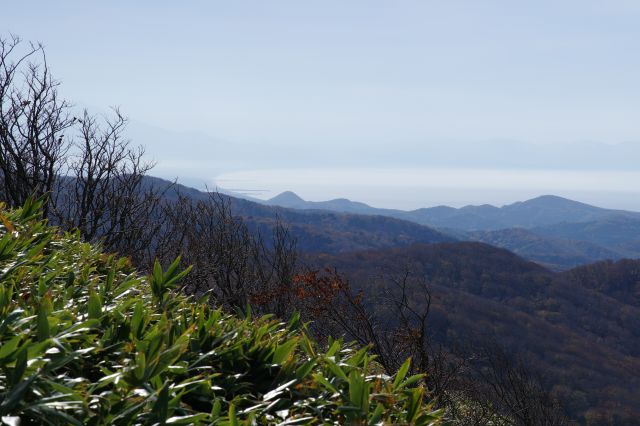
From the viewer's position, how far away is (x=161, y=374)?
7.75ft

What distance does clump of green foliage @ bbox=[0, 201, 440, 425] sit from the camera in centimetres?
196

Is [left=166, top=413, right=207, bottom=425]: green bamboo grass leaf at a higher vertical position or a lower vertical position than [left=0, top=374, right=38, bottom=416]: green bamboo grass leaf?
lower

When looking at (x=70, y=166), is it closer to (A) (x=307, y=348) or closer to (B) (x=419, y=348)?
(B) (x=419, y=348)

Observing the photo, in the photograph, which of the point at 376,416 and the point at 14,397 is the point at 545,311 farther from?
the point at 14,397

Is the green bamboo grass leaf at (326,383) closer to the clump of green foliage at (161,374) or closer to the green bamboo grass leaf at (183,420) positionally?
the clump of green foliage at (161,374)

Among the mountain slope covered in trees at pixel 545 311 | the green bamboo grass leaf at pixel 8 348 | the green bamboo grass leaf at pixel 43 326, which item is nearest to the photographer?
the green bamboo grass leaf at pixel 8 348

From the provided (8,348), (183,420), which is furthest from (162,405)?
(8,348)

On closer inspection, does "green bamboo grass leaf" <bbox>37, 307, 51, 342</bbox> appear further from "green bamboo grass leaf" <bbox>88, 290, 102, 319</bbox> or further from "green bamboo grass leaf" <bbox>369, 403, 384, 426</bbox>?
"green bamboo grass leaf" <bbox>369, 403, 384, 426</bbox>

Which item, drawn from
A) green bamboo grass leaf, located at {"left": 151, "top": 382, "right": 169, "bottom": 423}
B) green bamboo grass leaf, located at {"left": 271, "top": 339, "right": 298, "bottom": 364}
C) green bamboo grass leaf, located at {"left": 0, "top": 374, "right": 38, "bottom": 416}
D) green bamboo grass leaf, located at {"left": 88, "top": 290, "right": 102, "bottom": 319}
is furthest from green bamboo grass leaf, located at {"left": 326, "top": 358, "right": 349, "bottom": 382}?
green bamboo grass leaf, located at {"left": 0, "top": 374, "right": 38, "bottom": 416}

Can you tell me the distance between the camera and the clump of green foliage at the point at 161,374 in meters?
1.96

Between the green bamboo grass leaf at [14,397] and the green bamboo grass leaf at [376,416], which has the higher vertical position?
the green bamboo grass leaf at [14,397]

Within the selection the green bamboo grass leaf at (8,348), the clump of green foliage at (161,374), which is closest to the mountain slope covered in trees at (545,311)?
the clump of green foliage at (161,374)

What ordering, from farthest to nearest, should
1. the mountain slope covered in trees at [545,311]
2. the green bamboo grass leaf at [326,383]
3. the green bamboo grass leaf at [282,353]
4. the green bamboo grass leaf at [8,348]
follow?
the mountain slope covered in trees at [545,311] < the green bamboo grass leaf at [282,353] < the green bamboo grass leaf at [326,383] < the green bamboo grass leaf at [8,348]

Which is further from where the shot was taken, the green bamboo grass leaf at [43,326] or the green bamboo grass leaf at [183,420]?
the green bamboo grass leaf at [43,326]
